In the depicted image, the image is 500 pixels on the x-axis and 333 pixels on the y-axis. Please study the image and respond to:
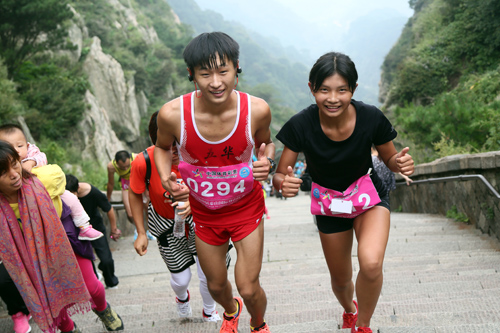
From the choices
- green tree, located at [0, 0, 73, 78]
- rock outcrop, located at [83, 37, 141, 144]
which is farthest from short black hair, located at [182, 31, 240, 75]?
rock outcrop, located at [83, 37, 141, 144]

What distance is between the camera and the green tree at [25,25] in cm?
1661

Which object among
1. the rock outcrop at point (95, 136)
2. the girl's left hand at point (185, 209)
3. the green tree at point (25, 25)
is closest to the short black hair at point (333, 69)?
the girl's left hand at point (185, 209)

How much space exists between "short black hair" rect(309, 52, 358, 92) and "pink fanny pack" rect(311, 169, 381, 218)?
60 centimetres

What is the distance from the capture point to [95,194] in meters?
5.52

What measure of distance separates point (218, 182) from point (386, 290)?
2.34 meters

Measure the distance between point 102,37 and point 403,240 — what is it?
119 ft

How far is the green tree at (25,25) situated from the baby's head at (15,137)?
1480 cm

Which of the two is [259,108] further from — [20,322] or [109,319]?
[20,322]

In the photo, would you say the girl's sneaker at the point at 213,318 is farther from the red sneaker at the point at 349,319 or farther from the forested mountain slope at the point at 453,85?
A: the forested mountain slope at the point at 453,85

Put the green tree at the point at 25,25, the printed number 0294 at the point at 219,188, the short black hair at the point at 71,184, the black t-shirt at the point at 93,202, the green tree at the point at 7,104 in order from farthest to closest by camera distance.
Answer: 1. the green tree at the point at 25,25
2. the green tree at the point at 7,104
3. the black t-shirt at the point at 93,202
4. the short black hair at the point at 71,184
5. the printed number 0294 at the point at 219,188

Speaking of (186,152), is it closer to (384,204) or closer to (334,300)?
(384,204)

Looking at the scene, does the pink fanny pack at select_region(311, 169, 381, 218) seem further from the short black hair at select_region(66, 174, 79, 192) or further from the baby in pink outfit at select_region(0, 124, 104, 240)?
the short black hair at select_region(66, 174, 79, 192)

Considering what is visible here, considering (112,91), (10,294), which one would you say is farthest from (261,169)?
(112,91)

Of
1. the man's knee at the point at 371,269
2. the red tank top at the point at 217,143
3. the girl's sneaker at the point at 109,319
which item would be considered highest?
the red tank top at the point at 217,143
